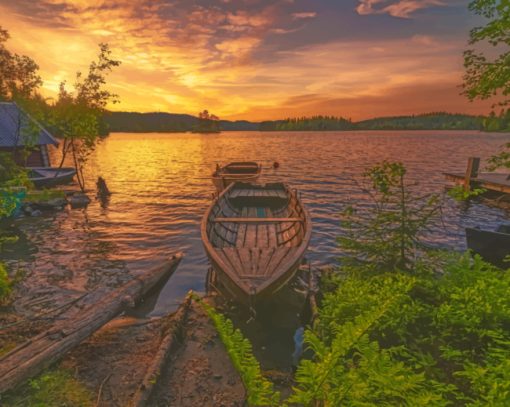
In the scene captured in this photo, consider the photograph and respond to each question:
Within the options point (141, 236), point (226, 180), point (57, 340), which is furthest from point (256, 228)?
point (226, 180)

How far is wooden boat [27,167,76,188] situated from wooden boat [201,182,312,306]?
17031 millimetres

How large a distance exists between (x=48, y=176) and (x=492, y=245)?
1177 inches

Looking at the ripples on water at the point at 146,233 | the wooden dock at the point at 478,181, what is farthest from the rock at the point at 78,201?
the wooden dock at the point at 478,181

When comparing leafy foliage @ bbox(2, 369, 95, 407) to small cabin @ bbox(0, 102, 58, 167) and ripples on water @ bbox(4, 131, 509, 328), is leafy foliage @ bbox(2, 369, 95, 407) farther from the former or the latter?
small cabin @ bbox(0, 102, 58, 167)

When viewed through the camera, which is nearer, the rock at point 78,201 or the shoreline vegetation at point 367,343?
the shoreline vegetation at point 367,343

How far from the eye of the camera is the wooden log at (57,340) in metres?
4.82

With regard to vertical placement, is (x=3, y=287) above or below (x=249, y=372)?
below

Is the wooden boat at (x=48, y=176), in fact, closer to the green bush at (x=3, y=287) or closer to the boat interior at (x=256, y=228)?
the boat interior at (x=256, y=228)

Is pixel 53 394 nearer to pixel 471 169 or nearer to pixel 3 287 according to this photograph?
pixel 3 287

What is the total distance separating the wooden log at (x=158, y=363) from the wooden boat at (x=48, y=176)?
22.1 m

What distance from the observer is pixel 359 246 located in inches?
241

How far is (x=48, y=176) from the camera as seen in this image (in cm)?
2427

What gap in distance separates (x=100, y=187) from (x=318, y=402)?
24.2 metres

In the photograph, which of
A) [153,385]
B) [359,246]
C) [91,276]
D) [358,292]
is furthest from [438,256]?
[91,276]
